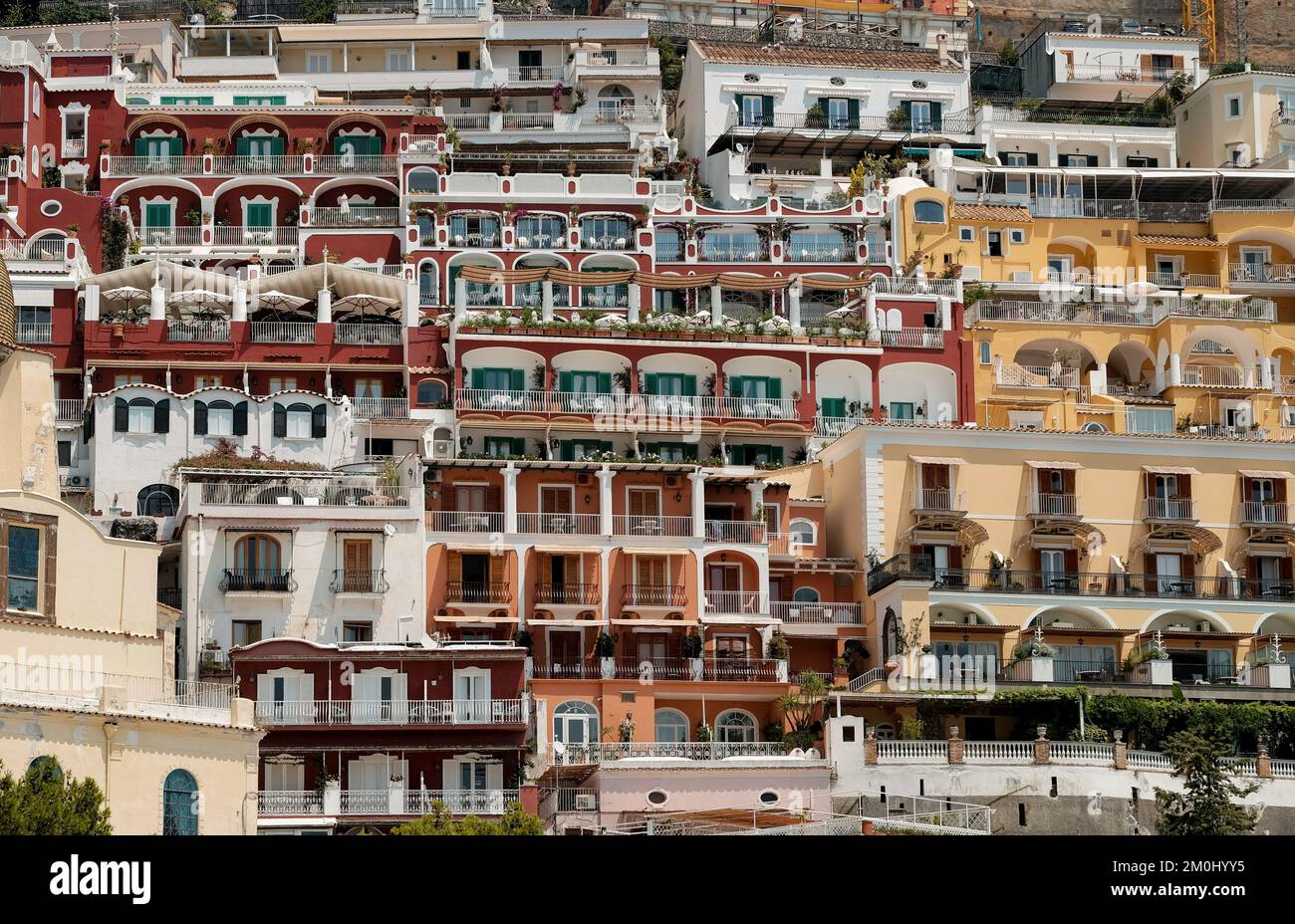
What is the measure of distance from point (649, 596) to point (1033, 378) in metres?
22.7

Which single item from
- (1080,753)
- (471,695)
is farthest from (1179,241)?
(471,695)

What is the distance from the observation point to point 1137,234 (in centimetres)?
9331

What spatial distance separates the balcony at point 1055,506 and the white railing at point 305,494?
19064 mm

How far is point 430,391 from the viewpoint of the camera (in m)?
76.4

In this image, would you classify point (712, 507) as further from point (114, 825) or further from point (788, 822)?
point (114, 825)

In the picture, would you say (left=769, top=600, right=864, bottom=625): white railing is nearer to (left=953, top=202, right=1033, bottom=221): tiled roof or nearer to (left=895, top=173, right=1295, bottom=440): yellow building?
(left=895, top=173, right=1295, bottom=440): yellow building

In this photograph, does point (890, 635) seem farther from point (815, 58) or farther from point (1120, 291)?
point (815, 58)

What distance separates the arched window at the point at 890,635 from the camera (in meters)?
66.6

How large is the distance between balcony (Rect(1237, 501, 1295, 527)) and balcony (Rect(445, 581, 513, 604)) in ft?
77.7

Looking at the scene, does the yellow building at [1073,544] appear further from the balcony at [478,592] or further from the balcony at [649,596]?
the balcony at [478,592]

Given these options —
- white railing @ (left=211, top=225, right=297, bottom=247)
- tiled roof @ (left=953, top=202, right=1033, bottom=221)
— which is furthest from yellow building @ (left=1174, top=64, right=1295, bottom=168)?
white railing @ (left=211, top=225, right=297, bottom=247)

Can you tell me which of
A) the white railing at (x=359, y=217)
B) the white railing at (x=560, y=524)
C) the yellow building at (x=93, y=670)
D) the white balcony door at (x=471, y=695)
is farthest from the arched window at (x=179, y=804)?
the white railing at (x=359, y=217)
